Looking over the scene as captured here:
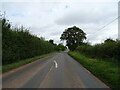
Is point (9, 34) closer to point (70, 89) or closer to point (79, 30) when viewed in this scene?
point (70, 89)

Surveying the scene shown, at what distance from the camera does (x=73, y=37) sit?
374 feet

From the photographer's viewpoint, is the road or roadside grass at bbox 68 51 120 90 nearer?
the road

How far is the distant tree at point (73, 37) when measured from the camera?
11181cm

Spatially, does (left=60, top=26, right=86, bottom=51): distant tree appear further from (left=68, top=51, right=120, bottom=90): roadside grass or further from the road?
the road

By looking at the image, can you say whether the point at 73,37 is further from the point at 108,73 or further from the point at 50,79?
the point at 50,79

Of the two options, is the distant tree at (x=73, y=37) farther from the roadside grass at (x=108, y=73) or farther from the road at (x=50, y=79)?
the road at (x=50, y=79)

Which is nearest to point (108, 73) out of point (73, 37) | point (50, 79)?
point (50, 79)

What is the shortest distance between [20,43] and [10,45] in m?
5.05

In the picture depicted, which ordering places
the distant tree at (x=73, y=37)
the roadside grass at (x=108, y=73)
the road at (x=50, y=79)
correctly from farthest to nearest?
the distant tree at (x=73, y=37)
the roadside grass at (x=108, y=73)
the road at (x=50, y=79)

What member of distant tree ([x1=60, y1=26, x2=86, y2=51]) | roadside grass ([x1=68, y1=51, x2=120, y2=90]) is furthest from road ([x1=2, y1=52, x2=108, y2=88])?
distant tree ([x1=60, y1=26, x2=86, y2=51])

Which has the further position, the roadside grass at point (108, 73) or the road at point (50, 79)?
the roadside grass at point (108, 73)

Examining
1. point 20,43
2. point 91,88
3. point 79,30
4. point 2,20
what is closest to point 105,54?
point 20,43

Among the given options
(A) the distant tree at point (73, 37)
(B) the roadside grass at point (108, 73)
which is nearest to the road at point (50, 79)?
(B) the roadside grass at point (108, 73)

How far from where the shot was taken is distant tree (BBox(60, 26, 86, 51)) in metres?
112
